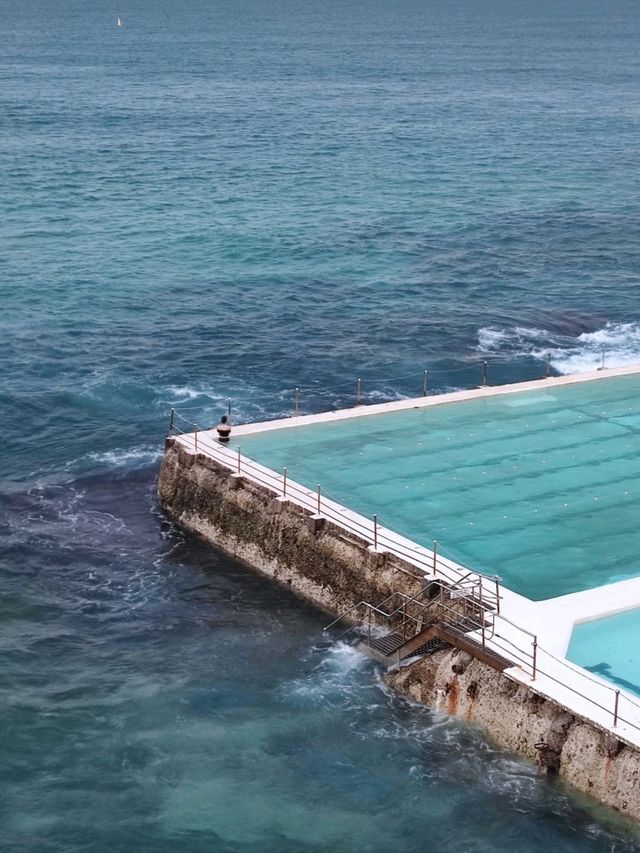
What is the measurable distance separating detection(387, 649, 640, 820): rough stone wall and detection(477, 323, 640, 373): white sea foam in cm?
2401

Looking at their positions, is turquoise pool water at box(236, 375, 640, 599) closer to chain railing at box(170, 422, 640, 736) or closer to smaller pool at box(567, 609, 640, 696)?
chain railing at box(170, 422, 640, 736)

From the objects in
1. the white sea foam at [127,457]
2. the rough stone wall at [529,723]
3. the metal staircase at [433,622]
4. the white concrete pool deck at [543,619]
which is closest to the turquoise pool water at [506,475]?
the white concrete pool deck at [543,619]

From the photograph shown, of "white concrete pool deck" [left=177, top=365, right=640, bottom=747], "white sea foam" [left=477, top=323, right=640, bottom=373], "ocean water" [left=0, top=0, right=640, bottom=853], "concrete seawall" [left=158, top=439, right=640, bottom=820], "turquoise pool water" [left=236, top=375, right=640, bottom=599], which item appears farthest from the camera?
"white sea foam" [left=477, top=323, right=640, bottom=373]

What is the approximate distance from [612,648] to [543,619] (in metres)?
1.59

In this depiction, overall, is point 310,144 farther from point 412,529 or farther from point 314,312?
point 412,529

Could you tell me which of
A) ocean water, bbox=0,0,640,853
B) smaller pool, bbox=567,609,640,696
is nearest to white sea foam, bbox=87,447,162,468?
ocean water, bbox=0,0,640,853

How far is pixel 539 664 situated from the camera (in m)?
27.8

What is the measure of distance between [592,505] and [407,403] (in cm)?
858

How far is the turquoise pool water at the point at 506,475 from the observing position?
3272cm

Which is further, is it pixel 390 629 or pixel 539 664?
pixel 390 629

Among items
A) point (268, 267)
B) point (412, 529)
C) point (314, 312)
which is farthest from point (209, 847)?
point (268, 267)

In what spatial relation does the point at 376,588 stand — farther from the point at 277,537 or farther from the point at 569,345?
the point at 569,345

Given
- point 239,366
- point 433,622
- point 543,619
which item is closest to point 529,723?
point 543,619

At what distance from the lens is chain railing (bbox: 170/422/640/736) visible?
2678 centimetres
